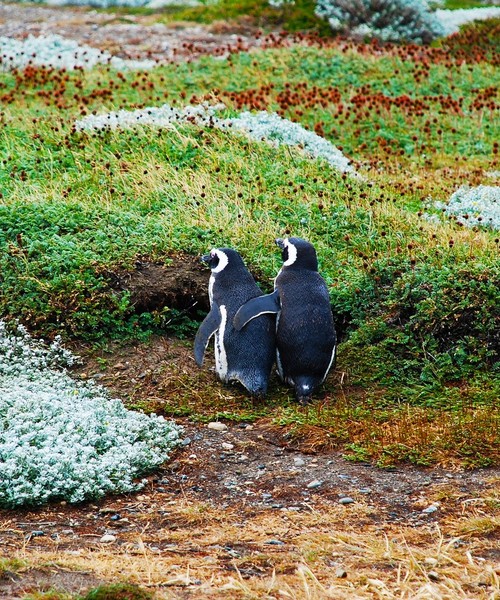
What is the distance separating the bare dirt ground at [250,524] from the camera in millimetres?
4324

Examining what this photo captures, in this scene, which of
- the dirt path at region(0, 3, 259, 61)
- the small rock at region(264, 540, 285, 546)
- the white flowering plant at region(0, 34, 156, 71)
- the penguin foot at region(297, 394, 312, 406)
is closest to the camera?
the small rock at region(264, 540, 285, 546)

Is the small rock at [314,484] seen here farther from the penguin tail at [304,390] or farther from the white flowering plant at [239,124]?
the white flowering plant at [239,124]

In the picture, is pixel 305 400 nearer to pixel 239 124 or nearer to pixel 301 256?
pixel 301 256

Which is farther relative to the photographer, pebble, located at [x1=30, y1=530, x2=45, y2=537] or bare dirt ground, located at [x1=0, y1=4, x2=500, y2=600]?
pebble, located at [x1=30, y1=530, x2=45, y2=537]

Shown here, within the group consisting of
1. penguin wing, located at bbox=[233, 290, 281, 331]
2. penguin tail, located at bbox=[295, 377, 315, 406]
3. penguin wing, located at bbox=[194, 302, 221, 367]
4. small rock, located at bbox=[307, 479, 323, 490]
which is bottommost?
penguin tail, located at bbox=[295, 377, 315, 406]

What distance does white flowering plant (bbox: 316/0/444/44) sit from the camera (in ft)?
68.4

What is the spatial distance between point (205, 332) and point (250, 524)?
7.80 ft

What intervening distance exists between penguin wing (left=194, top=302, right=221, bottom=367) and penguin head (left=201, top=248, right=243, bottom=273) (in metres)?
0.37

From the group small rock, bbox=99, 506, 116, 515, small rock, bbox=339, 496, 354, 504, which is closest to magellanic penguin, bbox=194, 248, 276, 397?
small rock, bbox=339, 496, 354, 504

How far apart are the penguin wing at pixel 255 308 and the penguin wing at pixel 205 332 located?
0.71ft

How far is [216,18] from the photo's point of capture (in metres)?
21.8

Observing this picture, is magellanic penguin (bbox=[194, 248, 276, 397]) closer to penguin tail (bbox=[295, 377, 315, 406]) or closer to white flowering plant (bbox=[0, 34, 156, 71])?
penguin tail (bbox=[295, 377, 315, 406])

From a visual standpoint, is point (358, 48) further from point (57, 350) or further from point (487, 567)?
point (487, 567)

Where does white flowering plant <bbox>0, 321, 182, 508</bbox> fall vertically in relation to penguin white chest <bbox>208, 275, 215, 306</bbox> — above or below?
below
